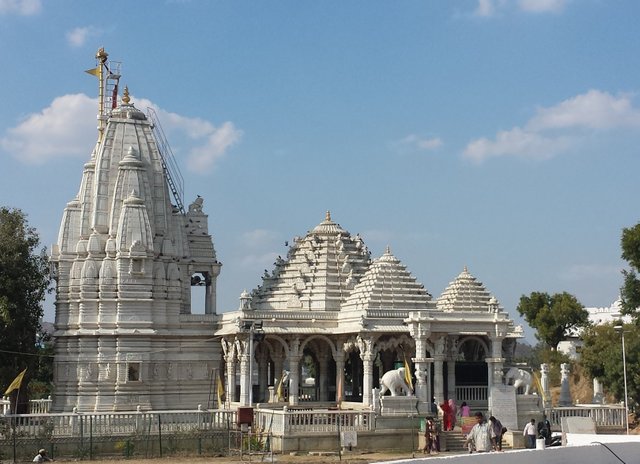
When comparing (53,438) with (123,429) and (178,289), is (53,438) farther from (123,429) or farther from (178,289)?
(178,289)

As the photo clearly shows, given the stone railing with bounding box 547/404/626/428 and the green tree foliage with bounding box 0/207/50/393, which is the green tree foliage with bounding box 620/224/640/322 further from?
the green tree foliage with bounding box 0/207/50/393

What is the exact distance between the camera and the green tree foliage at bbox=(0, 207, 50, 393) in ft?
159

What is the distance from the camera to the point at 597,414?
44.6 metres

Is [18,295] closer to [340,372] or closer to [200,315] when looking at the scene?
[200,315]

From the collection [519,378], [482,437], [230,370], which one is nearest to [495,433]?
[482,437]

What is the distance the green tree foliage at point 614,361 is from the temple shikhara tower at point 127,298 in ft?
64.0

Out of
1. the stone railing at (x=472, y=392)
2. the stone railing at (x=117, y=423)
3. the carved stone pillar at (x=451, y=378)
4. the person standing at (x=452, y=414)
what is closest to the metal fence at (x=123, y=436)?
the stone railing at (x=117, y=423)

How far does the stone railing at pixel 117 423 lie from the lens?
37.6 meters

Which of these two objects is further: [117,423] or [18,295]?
[18,295]

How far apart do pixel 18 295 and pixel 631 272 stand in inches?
1147

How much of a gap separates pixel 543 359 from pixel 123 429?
44303mm

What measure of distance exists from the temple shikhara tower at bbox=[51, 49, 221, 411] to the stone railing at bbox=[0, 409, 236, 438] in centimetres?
926

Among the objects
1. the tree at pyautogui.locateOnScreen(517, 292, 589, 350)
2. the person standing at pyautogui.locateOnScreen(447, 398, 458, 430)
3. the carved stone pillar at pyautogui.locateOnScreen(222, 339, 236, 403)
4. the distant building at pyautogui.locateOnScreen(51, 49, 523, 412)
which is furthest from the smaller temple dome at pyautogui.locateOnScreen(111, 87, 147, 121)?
the tree at pyautogui.locateOnScreen(517, 292, 589, 350)

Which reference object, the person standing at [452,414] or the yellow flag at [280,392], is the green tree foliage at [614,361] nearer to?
the person standing at [452,414]
